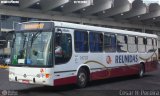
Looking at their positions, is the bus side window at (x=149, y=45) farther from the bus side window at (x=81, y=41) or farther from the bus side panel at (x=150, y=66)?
the bus side window at (x=81, y=41)

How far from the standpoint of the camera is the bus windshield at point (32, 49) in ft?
45.5

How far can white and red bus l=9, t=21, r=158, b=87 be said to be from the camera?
13891 millimetres

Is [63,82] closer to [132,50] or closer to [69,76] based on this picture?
[69,76]

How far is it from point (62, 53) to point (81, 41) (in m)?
1.66

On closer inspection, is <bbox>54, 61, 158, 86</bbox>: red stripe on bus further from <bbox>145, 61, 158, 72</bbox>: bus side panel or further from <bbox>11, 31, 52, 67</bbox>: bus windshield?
<bbox>11, 31, 52, 67</bbox>: bus windshield

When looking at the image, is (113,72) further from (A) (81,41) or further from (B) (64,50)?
(B) (64,50)

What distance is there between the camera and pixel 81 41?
623 inches

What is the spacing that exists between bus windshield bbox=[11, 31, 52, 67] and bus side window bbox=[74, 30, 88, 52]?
171 centimetres

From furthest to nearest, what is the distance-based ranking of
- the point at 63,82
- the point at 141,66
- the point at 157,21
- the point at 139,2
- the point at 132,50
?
the point at 157,21 < the point at 139,2 < the point at 141,66 < the point at 132,50 < the point at 63,82

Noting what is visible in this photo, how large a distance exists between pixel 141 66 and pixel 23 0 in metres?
26.5

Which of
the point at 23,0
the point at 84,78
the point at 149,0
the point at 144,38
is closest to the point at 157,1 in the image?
the point at 149,0

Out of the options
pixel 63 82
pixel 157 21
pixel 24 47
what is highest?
pixel 157 21

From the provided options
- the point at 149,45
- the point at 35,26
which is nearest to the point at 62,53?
the point at 35,26

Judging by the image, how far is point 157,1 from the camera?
195 feet
